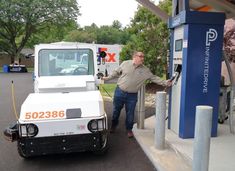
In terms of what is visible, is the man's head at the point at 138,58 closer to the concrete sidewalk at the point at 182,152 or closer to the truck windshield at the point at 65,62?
the truck windshield at the point at 65,62

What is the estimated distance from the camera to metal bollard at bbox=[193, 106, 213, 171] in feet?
11.9

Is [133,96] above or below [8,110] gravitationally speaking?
above

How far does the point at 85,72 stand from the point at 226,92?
3343 mm

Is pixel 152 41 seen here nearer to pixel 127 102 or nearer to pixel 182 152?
pixel 127 102

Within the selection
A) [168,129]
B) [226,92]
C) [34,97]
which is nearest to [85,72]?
[34,97]

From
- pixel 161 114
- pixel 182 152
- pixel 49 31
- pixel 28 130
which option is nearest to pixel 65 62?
pixel 28 130

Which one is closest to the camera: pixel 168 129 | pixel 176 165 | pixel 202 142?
pixel 202 142

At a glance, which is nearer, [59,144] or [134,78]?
[59,144]

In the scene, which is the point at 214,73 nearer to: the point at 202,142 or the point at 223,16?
the point at 223,16

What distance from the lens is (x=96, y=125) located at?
505 cm

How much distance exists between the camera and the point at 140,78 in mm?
6523

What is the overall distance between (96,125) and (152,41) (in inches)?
363

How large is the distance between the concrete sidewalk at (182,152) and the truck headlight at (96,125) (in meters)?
1.03

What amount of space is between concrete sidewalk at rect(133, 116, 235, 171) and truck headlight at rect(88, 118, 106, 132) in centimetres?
103
